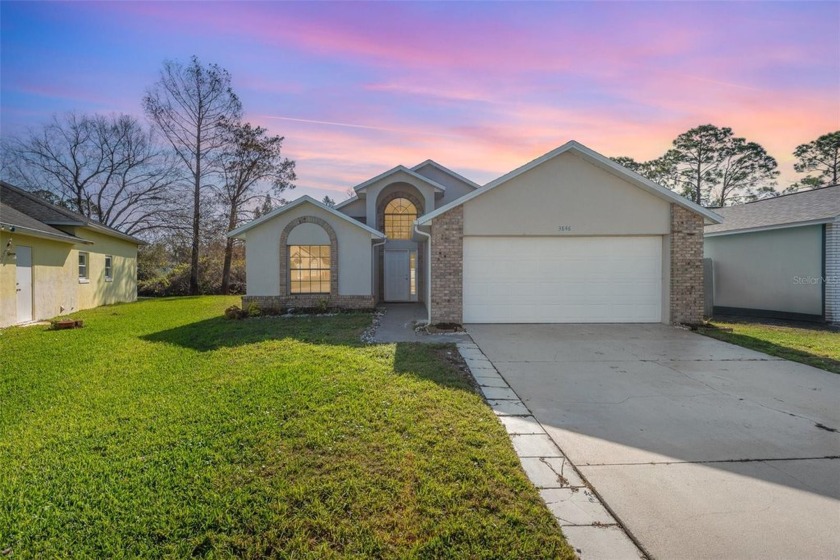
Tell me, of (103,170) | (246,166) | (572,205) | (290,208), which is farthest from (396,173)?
(103,170)

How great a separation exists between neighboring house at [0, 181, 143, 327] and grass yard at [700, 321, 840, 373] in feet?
57.7

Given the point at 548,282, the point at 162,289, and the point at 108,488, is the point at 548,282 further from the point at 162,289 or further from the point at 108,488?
the point at 162,289

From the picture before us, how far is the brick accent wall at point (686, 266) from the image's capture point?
10.3 m

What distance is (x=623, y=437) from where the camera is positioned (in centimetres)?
400

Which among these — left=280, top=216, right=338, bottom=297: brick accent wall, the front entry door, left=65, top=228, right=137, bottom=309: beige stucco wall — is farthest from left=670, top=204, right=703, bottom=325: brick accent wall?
left=65, top=228, right=137, bottom=309: beige stucco wall

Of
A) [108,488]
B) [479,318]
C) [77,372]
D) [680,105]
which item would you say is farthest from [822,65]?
[77,372]

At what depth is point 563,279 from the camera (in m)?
10.8

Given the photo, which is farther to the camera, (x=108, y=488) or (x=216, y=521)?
(x=108, y=488)

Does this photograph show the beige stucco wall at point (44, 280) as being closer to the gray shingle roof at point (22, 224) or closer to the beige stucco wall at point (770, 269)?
the gray shingle roof at point (22, 224)

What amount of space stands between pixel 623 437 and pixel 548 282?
7090mm

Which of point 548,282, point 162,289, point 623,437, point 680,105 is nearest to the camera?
point 623,437

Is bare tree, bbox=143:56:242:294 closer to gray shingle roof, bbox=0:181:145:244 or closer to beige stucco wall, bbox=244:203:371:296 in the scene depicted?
gray shingle roof, bbox=0:181:145:244

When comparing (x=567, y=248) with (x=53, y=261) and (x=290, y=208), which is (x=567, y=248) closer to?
(x=290, y=208)

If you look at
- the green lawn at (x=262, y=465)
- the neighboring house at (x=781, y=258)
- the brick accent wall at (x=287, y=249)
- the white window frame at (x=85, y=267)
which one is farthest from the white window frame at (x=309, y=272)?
the neighboring house at (x=781, y=258)
